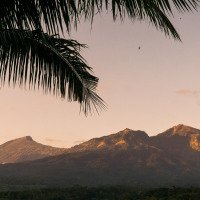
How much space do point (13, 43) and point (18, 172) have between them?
196724mm

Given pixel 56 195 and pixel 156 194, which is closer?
pixel 156 194

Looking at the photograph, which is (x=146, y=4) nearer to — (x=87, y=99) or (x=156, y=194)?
(x=87, y=99)

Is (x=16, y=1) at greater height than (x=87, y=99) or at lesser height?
greater

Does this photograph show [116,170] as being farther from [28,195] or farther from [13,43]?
[13,43]

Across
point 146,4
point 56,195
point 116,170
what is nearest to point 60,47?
point 146,4

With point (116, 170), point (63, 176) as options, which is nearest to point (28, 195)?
point (63, 176)

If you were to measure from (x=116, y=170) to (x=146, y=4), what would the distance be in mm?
194015

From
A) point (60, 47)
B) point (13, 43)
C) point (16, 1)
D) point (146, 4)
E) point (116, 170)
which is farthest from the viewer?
point (116, 170)

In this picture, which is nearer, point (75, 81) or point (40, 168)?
point (75, 81)

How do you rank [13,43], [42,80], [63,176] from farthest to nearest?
[63,176] < [42,80] < [13,43]

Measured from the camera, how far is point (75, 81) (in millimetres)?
4047

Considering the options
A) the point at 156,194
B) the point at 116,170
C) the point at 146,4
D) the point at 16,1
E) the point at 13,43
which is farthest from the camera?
the point at 116,170

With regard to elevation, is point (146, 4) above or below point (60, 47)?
below

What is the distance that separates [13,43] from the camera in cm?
336
